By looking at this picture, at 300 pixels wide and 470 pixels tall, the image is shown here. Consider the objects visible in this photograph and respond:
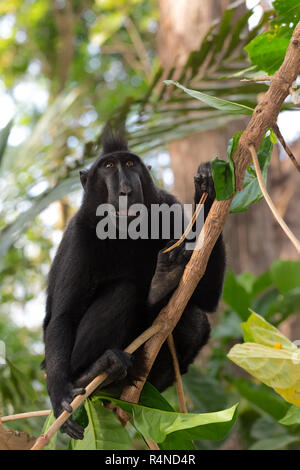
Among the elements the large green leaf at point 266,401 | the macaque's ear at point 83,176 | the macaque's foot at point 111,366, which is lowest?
the large green leaf at point 266,401

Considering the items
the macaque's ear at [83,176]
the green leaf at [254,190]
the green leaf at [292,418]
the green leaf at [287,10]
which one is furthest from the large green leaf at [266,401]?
the green leaf at [287,10]

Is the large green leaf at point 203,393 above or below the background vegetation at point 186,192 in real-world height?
below

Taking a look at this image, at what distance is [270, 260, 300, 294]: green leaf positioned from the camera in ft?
12.9

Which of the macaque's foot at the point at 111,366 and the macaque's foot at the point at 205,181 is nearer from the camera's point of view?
the macaque's foot at the point at 205,181

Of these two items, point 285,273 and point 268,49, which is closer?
point 268,49

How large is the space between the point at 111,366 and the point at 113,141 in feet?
3.76

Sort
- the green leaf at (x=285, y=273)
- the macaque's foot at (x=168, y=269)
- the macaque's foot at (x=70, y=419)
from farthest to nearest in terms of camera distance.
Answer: the green leaf at (x=285, y=273), the macaque's foot at (x=168, y=269), the macaque's foot at (x=70, y=419)

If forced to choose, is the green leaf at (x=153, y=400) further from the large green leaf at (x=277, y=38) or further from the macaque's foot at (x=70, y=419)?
the large green leaf at (x=277, y=38)

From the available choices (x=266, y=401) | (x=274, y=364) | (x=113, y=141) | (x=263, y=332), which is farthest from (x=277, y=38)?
(x=266, y=401)

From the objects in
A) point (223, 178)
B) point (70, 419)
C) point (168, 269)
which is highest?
point (223, 178)

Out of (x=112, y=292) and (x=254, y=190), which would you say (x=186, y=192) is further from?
(x=254, y=190)

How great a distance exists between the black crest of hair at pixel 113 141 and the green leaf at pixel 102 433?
125cm

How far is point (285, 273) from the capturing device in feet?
13.0

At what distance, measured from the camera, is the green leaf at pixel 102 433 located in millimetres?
2066
